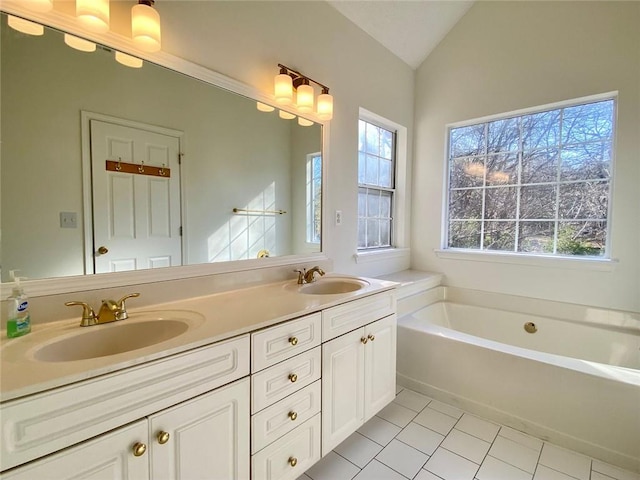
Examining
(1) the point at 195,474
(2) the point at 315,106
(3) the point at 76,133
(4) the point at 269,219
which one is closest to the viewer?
(1) the point at 195,474

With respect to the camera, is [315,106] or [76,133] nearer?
[76,133]

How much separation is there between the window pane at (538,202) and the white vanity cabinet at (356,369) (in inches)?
63.5

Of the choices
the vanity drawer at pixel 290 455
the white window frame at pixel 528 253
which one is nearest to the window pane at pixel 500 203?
the white window frame at pixel 528 253

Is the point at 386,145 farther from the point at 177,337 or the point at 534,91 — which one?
the point at 177,337

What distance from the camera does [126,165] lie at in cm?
124

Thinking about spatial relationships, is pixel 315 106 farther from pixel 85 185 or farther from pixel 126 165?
pixel 85 185

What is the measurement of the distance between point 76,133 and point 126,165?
0.61 ft

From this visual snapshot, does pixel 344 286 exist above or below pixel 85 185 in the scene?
below

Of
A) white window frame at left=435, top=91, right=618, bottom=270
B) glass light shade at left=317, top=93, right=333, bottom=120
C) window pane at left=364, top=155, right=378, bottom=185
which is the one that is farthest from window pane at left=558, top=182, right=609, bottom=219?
glass light shade at left=317, top=93, right=333, bottom=120

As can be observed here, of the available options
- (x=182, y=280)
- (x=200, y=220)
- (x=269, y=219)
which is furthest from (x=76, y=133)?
(x=269, y=219)

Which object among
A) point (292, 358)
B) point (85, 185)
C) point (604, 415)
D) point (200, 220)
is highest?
point (85, 185)

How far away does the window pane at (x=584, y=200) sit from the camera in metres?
2.18

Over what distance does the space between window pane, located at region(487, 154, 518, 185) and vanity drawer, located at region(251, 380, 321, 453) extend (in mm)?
2388

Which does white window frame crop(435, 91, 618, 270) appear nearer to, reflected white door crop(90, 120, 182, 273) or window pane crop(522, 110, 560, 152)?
window pane crop(522, 110, 560, 152)
